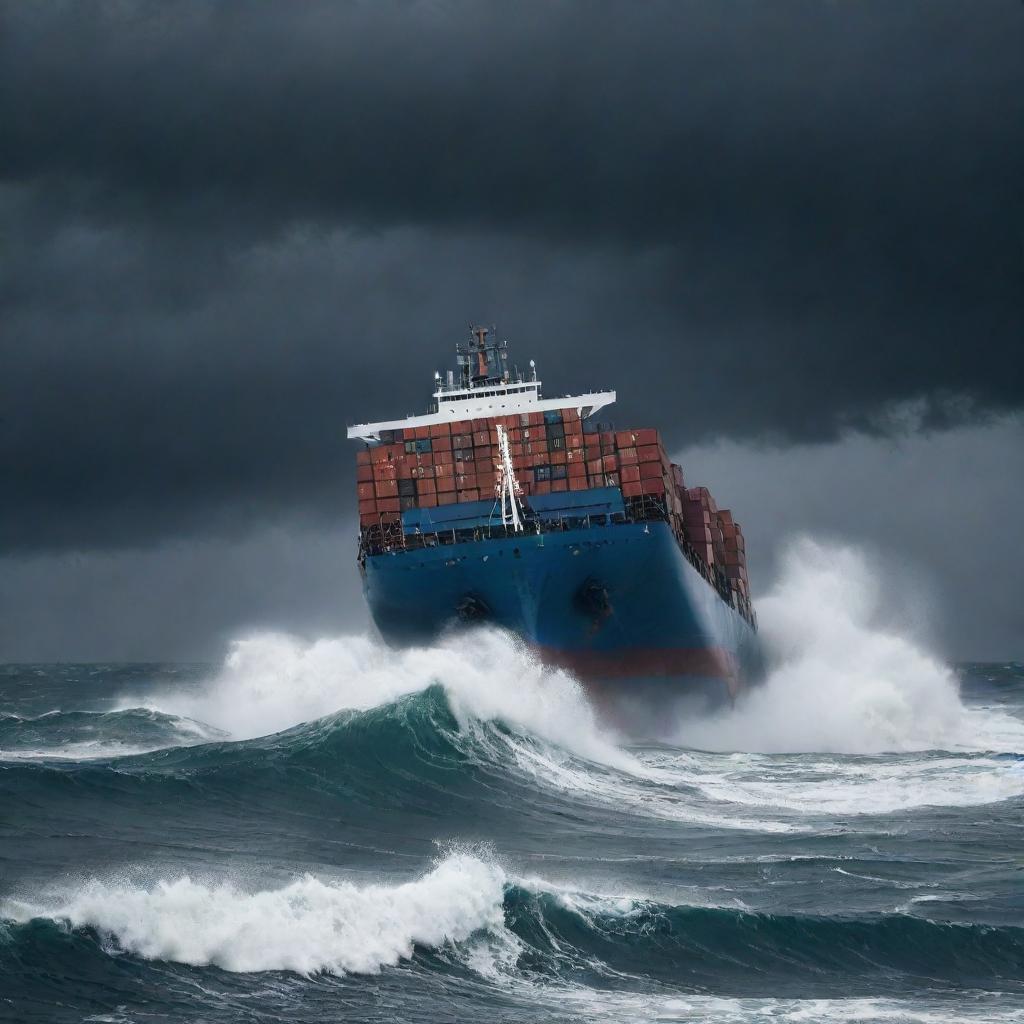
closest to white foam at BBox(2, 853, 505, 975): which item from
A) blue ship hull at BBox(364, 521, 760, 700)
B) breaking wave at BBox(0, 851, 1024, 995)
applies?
breaking wave at BBox(0, 851, 1024, 995)

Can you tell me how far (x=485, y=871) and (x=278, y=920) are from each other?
13.7 feet

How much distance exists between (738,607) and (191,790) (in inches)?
1672

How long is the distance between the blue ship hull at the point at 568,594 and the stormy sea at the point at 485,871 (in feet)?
4.47

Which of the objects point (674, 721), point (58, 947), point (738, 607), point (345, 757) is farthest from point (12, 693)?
point (58, 947)

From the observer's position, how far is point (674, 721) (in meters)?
49.6

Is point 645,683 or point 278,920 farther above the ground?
point 645,683

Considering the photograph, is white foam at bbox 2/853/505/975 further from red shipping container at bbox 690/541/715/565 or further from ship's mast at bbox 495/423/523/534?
red shipping container at bbox 690/541/715/565

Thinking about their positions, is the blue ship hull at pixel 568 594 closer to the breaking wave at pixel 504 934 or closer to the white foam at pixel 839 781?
the white foam at pixel 839 781

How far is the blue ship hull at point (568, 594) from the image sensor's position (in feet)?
150

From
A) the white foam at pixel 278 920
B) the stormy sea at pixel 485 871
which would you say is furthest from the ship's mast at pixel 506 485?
the white foam at pixel 278 920

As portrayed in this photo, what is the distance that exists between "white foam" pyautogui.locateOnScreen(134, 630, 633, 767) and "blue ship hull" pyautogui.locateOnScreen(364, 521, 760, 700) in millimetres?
987

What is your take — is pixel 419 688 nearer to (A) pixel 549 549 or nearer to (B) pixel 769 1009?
(A) pixel 549 549

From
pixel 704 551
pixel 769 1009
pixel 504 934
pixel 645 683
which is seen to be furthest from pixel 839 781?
pixel 769 1009

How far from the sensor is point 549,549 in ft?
149
